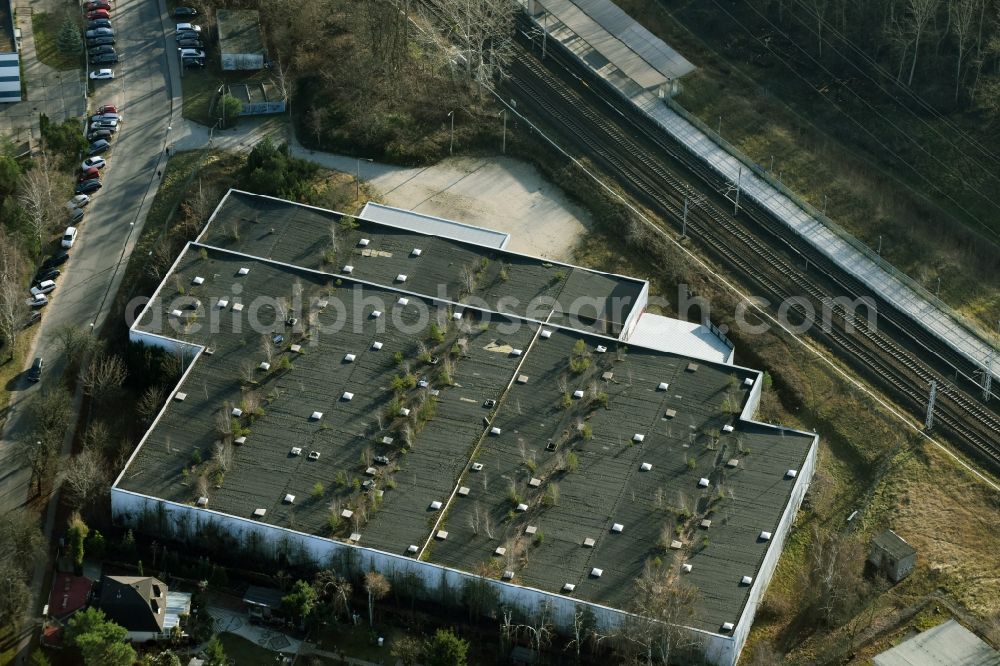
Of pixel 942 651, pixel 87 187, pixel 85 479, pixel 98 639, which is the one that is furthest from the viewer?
pixel 87 187

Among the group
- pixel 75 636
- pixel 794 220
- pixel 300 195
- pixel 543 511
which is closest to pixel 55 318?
pixel 300 195

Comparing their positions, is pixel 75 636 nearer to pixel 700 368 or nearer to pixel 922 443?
pixel 700 368

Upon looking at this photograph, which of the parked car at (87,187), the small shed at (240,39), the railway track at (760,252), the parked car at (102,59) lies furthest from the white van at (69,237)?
the railway track at (760,252)

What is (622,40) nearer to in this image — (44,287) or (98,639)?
(44,287)

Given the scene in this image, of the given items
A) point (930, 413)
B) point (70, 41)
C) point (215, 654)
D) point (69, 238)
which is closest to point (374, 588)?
point (215, 654)

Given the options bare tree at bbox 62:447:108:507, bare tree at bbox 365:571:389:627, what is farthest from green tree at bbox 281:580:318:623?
bare tree at bbox 62:447:108:507

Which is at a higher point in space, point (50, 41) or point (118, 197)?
point (50, 41)
